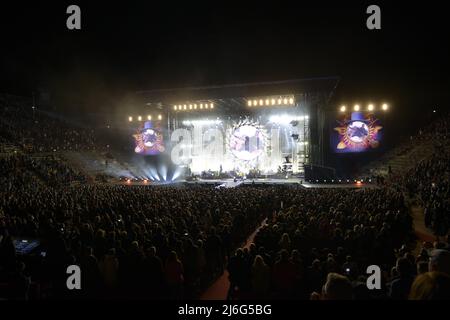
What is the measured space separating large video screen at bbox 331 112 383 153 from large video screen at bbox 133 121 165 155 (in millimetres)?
18934

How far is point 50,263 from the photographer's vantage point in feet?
21.3

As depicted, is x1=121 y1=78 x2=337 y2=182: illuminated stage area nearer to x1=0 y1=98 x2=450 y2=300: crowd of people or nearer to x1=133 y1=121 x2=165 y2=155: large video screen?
x1=133 y1=121 x2=165 y2=155: large video screen

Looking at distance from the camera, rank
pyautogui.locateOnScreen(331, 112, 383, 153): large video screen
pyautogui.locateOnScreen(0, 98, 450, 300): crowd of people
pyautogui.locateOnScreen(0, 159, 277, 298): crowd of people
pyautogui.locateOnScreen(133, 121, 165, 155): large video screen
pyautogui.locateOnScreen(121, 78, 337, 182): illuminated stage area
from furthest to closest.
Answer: pyautogui.locateOnScreen(133, 121, 165, 155): large video screen < pyautogui.locateOnScreen(331, 112, 383, 153): large video screen < pyautogui.locateOnScreen(121, 78, 337, 182): illuminated stage area < pyautogui.locateOnScreen(0, 159, 277, 298): crowd of people < pyautogui.locateOnScreen(0, 98, 450, 300): crowd of people

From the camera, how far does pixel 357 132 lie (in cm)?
3194

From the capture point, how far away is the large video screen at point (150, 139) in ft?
121

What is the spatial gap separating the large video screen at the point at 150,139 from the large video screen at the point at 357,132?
18934 millimetres

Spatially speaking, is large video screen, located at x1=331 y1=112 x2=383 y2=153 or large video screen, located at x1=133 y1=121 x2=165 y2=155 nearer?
large video screen, located at x1=331 y1=112 x2=383 y2=153

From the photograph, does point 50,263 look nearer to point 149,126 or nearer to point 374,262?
point 374,262

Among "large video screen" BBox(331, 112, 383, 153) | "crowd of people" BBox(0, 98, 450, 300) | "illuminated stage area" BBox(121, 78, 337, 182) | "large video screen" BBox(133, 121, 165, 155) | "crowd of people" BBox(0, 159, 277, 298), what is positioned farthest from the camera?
"large video screen" BBox(133, 121, 165, 155)

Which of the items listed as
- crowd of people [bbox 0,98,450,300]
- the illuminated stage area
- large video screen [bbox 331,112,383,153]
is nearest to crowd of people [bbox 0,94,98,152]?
the illuminated stage area

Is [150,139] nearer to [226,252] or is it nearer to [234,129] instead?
[234,129]

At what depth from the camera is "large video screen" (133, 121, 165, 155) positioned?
1458 inches

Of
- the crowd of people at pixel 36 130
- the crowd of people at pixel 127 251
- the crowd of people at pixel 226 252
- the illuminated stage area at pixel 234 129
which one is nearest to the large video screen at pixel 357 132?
the illuminated stage area at pixel 234 129
